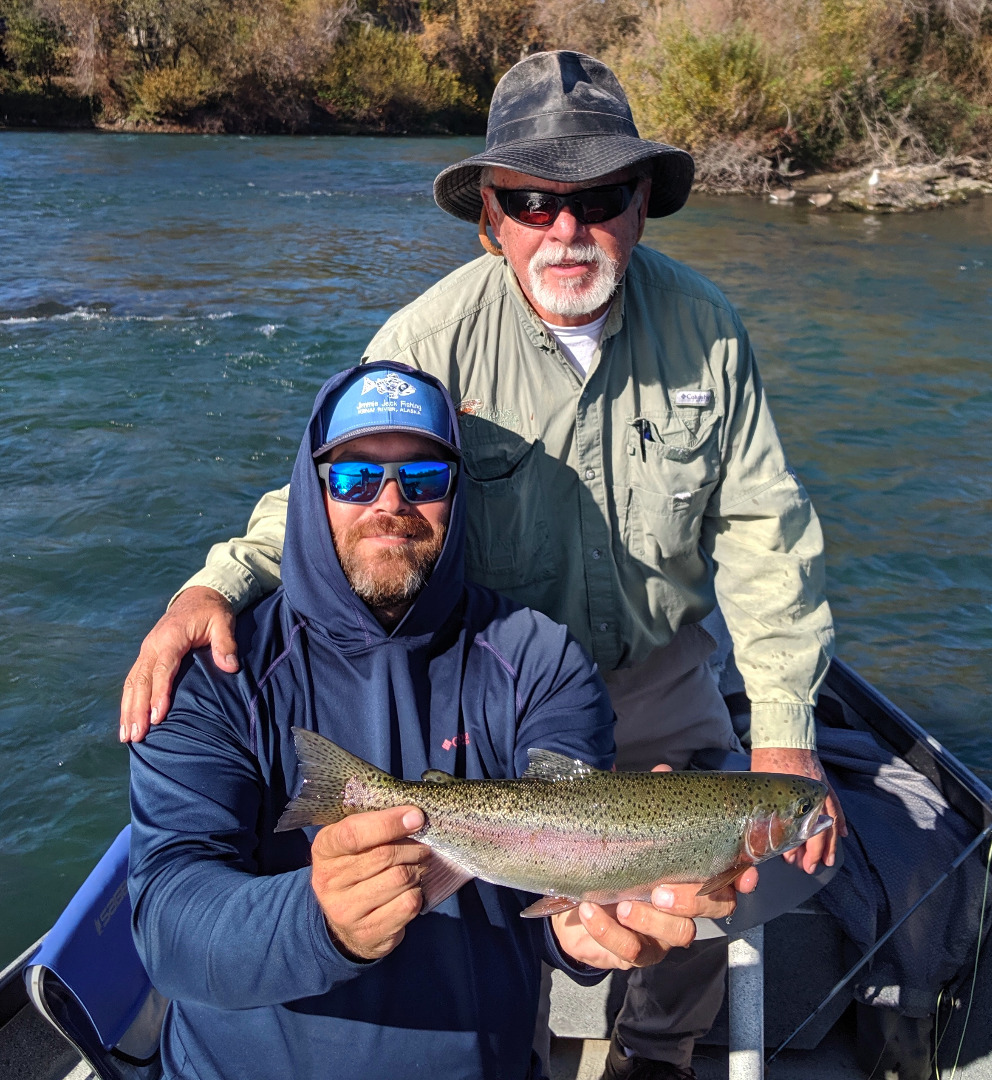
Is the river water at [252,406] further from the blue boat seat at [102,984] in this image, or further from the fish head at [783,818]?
the fish head at [783,818]

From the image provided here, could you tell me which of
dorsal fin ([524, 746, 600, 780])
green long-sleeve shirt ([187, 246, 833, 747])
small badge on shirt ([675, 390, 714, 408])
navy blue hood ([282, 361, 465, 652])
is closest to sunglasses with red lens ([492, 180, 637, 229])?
green long-sleeve shirt ([187, 246, 833, 747])

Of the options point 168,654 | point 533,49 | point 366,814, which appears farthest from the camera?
point 533,49

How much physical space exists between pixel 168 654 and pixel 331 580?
40cm

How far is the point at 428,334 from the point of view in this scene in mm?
3199

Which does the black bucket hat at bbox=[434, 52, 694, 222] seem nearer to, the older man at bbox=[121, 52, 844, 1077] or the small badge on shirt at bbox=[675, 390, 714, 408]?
the older man at bbox=[121, 52, 844, 1077]

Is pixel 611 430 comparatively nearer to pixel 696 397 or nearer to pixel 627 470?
pixel 627 470

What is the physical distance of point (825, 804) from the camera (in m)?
2.73

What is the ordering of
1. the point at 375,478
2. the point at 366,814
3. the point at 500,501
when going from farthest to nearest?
the point at 500,501 < the point at 375,478 < the point at 366,814

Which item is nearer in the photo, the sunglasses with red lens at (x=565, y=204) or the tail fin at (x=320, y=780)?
the tail fin at (x=320, y=780)

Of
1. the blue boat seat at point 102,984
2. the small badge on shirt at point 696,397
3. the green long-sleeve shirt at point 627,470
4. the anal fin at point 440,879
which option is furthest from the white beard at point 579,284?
the blue boat seat at point 102,984

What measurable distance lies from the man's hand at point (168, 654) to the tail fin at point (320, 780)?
0.34 metres

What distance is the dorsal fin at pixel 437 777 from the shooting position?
7.44ft

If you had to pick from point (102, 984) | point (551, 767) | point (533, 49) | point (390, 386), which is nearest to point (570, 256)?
point (390, 386)

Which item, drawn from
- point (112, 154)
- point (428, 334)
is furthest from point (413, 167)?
point (428, 334)
